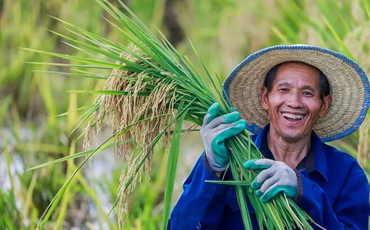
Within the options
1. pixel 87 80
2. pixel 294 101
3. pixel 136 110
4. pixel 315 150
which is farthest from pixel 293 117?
pixel 87 80

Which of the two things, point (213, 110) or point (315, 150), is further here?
point (315, 150)

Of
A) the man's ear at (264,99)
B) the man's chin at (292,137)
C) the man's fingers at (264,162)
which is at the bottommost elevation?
the man's fingers at (264,162)

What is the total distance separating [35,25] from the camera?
28.0 feet

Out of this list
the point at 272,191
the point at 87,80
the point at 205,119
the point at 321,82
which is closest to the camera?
the point at 272,191

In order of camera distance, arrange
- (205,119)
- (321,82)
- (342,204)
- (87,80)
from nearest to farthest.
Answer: (205,119)
(342,204)
(321,82)
(87,80)

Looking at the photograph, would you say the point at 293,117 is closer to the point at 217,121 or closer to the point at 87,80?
the point at 217,121

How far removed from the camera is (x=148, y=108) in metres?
2.37

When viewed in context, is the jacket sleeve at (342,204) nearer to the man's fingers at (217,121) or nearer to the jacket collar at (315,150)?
the jacket collar at (315,150)

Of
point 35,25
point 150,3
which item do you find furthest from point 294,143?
point 150,3

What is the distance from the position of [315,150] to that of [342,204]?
21 cm

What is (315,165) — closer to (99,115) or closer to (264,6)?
(99,115)

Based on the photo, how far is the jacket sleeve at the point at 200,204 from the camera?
2.42 m

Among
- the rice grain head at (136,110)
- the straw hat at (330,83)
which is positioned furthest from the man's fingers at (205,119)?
the straw hat at (330,83)

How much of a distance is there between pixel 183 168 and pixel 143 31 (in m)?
3.22
